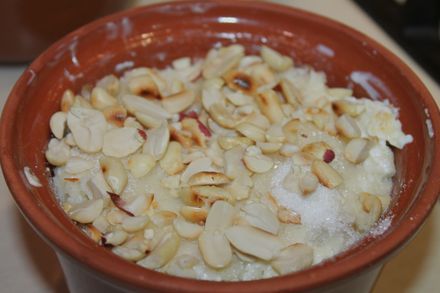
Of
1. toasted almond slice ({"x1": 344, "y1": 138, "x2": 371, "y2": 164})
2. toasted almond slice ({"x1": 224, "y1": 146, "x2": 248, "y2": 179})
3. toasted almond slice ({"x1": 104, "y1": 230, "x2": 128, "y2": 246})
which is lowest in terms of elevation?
toasted almond slice ({"x1": 104, "y1": 230, "x2": 128, "y2": 246})

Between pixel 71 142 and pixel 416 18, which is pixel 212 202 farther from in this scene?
pixel 416 18

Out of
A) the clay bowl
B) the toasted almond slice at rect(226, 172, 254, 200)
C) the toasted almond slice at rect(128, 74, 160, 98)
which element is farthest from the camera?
the toasted almond slice at rect(128, 74, 160, 98)

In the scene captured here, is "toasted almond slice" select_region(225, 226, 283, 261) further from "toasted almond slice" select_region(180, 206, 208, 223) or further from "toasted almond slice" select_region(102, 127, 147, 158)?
"toasted almond slice" select_region(102, 127, 147, 158)

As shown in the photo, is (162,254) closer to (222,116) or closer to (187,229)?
(187,229)

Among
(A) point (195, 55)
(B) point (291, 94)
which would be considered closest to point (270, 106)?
(B) point (291, 94)

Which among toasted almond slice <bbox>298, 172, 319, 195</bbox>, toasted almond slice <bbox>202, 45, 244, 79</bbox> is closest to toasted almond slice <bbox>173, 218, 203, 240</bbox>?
toasted almond slice <bbox>298, 172, 319, 195</bbox>

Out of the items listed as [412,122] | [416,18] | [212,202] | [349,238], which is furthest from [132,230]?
[416,18]

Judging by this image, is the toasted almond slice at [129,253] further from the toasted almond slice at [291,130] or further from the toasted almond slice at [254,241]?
the toasted almond slice at [291,130]
